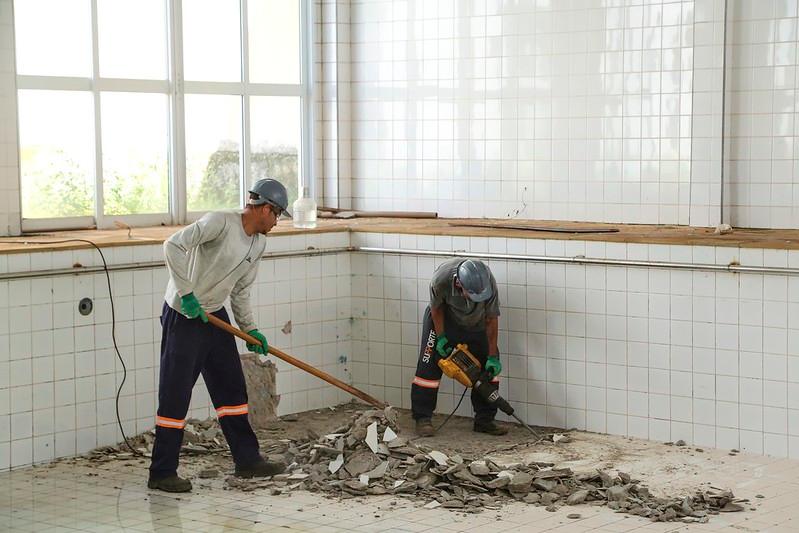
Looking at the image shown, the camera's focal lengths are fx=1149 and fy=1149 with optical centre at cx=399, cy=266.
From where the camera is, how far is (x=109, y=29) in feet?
25.0

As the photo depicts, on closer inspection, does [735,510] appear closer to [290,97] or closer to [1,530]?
[1,530]

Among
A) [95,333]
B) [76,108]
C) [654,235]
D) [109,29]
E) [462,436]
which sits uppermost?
[109,29]

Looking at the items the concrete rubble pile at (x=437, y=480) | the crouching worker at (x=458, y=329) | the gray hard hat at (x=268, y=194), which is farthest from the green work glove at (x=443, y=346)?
the gray hard hat at (x=268, y=194)

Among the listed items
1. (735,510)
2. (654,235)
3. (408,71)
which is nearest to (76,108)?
(408,71)

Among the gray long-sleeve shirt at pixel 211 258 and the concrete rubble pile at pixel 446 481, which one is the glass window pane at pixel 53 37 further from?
the concrete rubble pile at pixel 446 481

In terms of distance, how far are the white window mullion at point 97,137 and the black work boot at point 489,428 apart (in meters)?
2.83

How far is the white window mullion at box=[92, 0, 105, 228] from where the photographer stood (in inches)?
296

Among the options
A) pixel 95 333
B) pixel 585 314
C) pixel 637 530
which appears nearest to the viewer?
pixel 637 530

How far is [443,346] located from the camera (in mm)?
6676

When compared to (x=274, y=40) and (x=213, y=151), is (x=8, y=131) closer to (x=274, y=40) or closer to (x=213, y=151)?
(x=213, y=151)

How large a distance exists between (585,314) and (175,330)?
96.5 inches

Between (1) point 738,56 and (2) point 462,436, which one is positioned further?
(1) point 738,56

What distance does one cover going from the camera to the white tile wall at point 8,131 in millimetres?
7012

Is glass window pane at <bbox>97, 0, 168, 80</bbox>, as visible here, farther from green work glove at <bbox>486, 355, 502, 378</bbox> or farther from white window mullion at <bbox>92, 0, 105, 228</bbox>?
green work glove at <bbox>486, 355, 502, 378</bbox>
